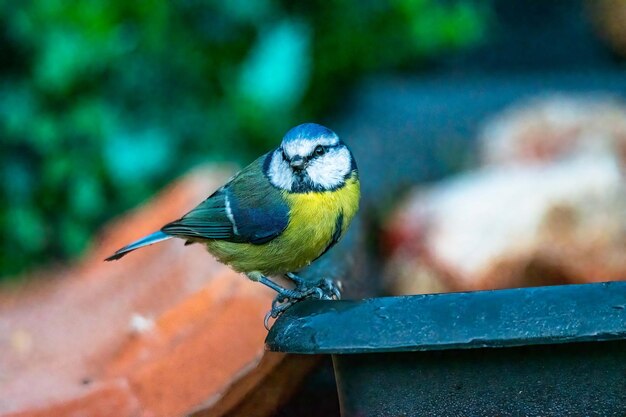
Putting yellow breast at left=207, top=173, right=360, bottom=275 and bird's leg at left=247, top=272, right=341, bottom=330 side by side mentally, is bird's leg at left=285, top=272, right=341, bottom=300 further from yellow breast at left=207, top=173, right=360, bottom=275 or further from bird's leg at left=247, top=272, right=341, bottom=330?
yellow breast at left=207, top=173, right=360, bottom=275

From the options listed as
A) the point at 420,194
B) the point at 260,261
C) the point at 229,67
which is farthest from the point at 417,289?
the point at 229,67

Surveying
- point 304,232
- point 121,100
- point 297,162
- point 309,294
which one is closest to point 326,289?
point 309,294

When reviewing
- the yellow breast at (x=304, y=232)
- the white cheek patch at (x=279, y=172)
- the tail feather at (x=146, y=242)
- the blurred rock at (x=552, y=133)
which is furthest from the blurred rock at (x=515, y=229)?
the tail feather at (x=146, y=242)

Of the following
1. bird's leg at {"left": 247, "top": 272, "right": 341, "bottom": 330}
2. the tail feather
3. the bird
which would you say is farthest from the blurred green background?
bird's leg at {"left": 247, "top": 272, "right": 341, "bottom": 330}

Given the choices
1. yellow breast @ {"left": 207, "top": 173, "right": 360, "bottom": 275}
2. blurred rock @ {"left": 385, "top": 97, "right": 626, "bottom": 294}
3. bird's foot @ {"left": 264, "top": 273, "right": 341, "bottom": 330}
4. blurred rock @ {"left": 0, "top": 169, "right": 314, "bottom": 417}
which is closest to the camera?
blurred rock @ {"left": 0, "top": 169, "right": 314, "bottom": 417}

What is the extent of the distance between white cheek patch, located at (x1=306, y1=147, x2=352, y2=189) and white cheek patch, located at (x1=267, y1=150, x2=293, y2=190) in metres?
0.05

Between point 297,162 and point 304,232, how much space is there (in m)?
0.17

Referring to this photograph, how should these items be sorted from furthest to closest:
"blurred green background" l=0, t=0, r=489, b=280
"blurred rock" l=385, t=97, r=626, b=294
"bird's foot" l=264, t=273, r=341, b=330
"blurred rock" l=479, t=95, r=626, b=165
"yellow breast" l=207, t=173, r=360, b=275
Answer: "blurred rock" l=479, t=95, r=626, b=165 → "blurred green background" l=0, t=0, r=489, b=280 → "blurred rock" l=385, t=97, r=626, b=294 → "yellow breast" l=207, t=173, r=360, b=275 → "bird's foot" l=264, t=273, r=341, b=330

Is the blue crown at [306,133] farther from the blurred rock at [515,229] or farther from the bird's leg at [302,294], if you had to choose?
the blurred rock at [515,229]

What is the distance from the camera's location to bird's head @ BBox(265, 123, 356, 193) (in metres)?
2.12

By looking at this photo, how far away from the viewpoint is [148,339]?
2.11m

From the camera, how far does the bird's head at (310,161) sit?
2125 mm

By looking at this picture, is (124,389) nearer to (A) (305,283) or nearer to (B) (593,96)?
(A) (305,283)

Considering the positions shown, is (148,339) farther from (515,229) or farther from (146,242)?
(515,229)
